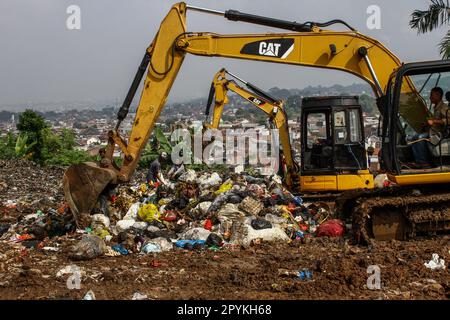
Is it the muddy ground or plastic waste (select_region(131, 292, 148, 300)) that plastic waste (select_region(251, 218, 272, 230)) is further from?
plastic waste (select_region(131, 292, 148, 300))

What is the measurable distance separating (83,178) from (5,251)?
1465 millimetres

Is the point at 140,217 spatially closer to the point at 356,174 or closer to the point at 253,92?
the point at 356,174

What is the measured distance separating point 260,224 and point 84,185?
2650 millimetres

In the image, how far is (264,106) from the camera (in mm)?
13281

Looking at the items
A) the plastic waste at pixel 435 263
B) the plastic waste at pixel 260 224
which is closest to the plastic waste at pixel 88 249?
the plastic waste at pixel 260 224

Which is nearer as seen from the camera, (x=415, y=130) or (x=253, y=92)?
(x=415, y=130)

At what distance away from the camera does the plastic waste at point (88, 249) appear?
6.80 meters

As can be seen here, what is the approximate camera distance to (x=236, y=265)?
640 centimetres

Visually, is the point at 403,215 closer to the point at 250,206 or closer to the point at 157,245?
the point at 250,206

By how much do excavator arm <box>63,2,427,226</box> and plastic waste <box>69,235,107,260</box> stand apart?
3.60 ft

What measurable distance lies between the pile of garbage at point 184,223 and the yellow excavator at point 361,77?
0.66 meters

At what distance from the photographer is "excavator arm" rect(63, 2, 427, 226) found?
7.80 meters

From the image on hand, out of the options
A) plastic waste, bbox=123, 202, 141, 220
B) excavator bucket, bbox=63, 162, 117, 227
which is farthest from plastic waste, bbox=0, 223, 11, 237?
plastic waste, bbox=123, 202, 141, 220
